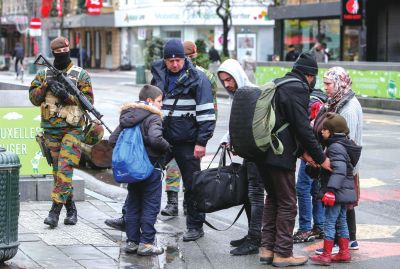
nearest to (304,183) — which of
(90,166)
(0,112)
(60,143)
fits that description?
(60,143)

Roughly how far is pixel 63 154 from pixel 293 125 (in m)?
2.59

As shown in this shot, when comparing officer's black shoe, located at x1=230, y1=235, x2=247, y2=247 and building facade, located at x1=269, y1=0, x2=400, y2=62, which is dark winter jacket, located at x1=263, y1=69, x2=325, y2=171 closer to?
officer's black shoe, located at x1=230, y1=235, x2=247, y2=247

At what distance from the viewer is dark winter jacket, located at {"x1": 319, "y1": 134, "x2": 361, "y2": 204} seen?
24.9ft

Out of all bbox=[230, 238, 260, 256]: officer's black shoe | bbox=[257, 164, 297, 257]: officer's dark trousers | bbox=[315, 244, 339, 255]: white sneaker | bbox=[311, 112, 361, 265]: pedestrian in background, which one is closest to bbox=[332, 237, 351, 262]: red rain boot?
bbox=[311, 112, 361, 265]: pedestrian in background

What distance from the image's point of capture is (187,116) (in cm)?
880

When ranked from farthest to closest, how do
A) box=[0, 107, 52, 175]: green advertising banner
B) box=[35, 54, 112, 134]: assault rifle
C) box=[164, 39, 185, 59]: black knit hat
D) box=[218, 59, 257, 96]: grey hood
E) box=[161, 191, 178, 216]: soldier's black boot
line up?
box=[0, 107, 52, 175]: green advertising banner
box=[161, 191, 178, 216]: soldier's black boot
box=[35, 54, 112, 134]: assault rifle
box=[164, 39, 185, 59]: black knit hat
box=[218, 59, 257, 96]: grey hood

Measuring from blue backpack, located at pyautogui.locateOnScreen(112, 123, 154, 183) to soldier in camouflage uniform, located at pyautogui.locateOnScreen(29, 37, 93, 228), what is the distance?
122 cm

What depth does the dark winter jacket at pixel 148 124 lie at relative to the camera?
7.73m

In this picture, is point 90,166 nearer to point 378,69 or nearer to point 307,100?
point 307,100

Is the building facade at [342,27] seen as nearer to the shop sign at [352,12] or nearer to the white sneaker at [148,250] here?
the shop sign at [352,12]

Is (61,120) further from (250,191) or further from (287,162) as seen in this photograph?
(287,162)

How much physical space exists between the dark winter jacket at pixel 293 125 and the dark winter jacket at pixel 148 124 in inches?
38.5

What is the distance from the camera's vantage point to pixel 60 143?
29.3 feet

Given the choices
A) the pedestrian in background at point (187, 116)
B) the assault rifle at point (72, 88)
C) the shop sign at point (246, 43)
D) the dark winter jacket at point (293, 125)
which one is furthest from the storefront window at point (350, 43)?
the dark winter jacket at point (293, 125)
